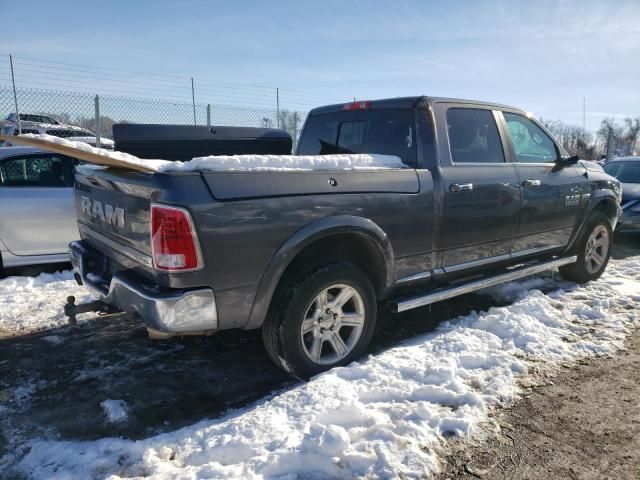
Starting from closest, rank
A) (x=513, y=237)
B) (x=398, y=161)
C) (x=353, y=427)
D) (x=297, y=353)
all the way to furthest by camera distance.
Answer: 1. (x=353, y=427)
2. (x=297, y=353)
3. (x=398, y=161)
4. (x=513, y=237)

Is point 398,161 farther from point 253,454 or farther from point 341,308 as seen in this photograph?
point 253,454

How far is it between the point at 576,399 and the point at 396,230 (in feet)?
5.29

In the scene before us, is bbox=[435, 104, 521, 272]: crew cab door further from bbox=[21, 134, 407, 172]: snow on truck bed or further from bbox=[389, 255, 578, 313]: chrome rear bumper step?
bbox=[21, 134, 407, 172]: snow on truck bed

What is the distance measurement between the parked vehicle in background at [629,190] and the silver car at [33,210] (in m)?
8.37

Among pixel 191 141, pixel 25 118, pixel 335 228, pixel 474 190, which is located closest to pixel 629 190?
pixel 474 190

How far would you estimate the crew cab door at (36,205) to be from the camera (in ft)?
17.6

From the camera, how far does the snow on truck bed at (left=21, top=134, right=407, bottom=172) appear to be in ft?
8.98

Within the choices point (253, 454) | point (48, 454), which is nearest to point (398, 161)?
point (253, 454)

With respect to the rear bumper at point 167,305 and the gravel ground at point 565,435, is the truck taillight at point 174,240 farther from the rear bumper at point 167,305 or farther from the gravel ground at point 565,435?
the gravel ground at point 565,435

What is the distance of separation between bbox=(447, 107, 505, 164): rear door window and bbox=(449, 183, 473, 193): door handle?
0.21 m

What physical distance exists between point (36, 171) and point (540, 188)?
5468 millimetres

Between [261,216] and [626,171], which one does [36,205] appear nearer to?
[261,216]

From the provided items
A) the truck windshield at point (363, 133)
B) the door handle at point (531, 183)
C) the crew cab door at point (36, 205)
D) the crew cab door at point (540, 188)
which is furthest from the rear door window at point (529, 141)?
the crew cab door at point (36, 205)

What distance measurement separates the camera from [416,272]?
3.82m
